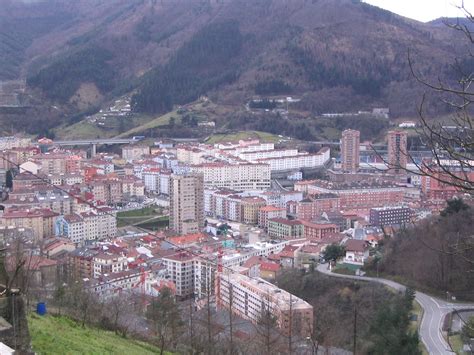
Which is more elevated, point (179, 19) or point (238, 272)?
point (179, 19)

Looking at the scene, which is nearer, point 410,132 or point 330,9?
point 410,132

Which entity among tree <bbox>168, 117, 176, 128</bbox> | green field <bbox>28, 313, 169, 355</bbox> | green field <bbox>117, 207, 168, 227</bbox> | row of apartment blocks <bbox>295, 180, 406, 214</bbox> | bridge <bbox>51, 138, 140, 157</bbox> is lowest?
green field <bbox>117, 207, 168, 227</bbox>

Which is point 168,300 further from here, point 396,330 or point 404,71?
point 404,71

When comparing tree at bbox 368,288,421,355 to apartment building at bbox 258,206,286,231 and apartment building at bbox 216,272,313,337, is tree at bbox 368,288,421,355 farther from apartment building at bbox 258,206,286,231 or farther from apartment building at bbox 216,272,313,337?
apartment building at bbox 258,206,286,231

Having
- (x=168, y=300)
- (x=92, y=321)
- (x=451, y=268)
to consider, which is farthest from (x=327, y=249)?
(x=92, y=321)

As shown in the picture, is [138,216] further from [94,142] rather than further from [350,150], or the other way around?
[94,142]

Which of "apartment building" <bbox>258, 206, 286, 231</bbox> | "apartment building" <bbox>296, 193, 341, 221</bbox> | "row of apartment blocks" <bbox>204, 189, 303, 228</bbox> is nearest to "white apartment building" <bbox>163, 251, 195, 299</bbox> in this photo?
"apartment building" <bbox>258, 206, 286, 231</bbox>

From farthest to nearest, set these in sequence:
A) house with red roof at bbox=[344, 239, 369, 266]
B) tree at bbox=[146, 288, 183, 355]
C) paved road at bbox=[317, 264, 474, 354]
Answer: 1. house with red roof at bbox=[344, 239, 369, 266]
2. paved road at bbox=[317, 264, 474, 354]
3. tree at bbox=[146, 288, 183, 355]
